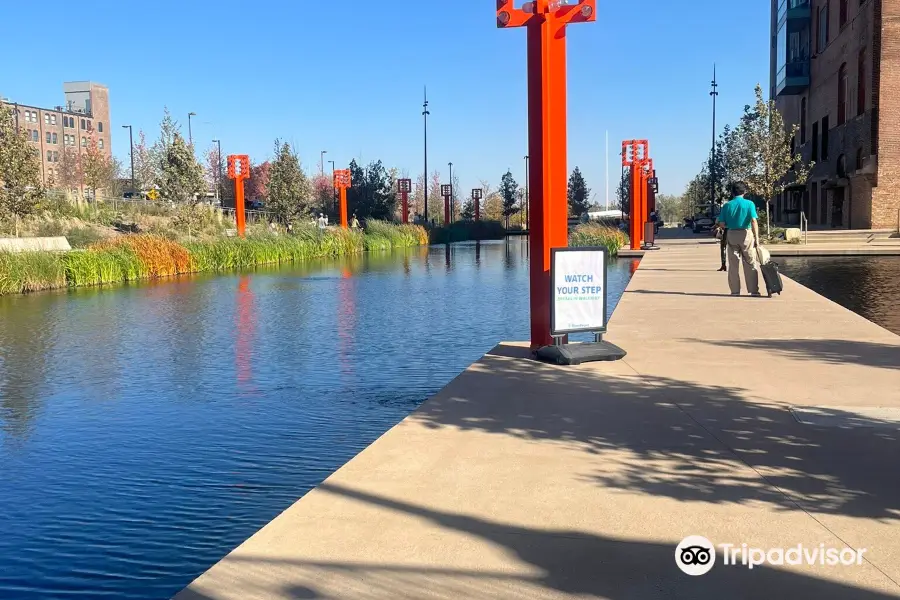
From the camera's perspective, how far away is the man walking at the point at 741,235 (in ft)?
47.3

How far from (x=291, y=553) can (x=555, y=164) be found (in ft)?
19.7

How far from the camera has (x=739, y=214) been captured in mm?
14492

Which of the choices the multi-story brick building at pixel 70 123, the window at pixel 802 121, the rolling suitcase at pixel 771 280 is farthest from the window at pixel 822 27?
the multi-story brick building at pixel 70 123

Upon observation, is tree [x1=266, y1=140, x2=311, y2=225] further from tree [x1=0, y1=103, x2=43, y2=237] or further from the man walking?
the man walking

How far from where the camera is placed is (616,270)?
26234 mm

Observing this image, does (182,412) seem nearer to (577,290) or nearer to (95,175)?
(577,290)

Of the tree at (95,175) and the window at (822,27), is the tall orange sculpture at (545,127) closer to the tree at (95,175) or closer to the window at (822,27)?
the window at (822,27)

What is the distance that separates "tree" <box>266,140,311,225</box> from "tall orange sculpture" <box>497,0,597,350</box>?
133 ft

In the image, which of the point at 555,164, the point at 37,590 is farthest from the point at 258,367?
the point at 37,590

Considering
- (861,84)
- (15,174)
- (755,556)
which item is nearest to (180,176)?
(15,174)

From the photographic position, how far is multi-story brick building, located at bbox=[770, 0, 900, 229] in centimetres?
3759

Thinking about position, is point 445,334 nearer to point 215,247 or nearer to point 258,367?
point 258,367

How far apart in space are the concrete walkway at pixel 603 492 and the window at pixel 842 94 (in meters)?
41.1

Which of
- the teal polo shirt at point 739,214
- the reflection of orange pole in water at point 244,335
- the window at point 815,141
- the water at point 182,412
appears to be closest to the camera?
the water at point 182,412
